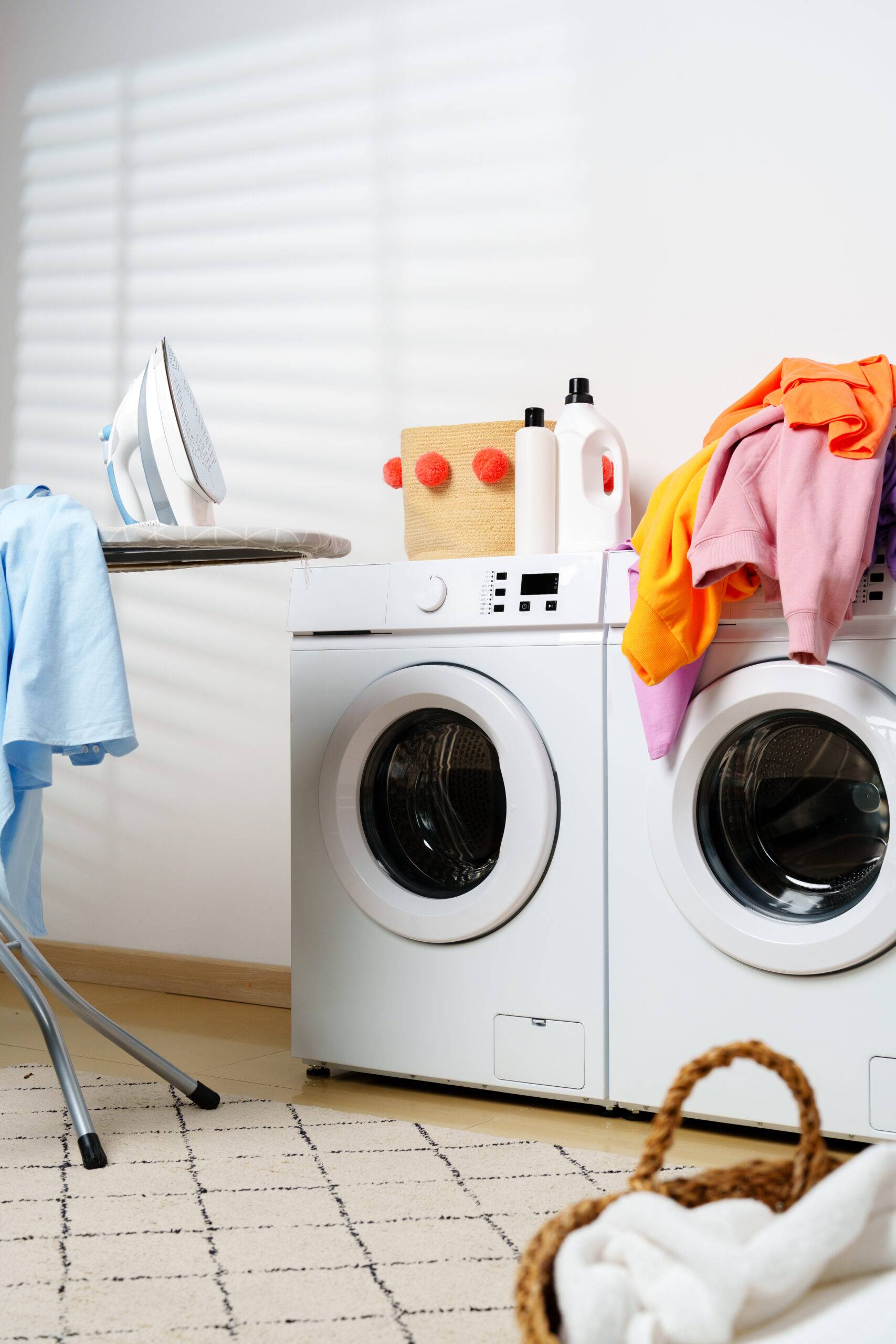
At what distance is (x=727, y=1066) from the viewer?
2.97 feet

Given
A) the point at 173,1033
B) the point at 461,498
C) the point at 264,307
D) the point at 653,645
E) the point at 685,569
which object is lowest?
the point at 173,1033

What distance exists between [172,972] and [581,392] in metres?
1.64

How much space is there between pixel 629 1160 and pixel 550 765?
23.1 inches

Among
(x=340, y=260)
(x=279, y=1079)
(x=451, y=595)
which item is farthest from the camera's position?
(x=340, y=260)

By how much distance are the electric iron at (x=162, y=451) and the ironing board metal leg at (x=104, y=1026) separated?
62 cm

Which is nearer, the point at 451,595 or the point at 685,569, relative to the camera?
the point at 685,569

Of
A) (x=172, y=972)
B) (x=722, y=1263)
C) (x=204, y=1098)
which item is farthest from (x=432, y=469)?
(x=722, y=1263)

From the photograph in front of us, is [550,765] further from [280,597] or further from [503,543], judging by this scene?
[280,597]

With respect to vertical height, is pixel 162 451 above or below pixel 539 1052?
above

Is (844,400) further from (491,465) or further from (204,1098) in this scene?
(204,1098)

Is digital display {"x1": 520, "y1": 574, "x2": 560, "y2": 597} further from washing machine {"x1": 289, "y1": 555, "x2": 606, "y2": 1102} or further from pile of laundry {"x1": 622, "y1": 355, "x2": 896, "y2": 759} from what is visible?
pile of laundry {"x1": 622, "y1": 355, "x2": 896, "y2": 759}

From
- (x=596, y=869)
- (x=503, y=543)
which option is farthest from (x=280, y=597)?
(x=596, y=869)

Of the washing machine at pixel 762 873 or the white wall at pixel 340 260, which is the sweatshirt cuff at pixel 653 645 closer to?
the washing machine at pixel 762 873

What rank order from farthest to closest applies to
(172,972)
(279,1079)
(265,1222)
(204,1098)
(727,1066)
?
(172,972), (279,1079), (204,1098), (265,1222), (727,1066)
